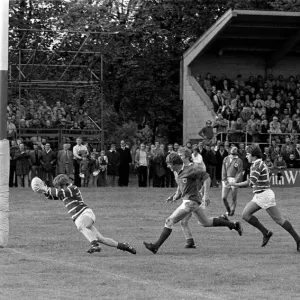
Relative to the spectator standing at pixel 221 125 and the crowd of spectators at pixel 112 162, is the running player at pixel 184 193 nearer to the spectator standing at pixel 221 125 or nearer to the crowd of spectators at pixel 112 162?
the crowd of spectators at pixel 112 162

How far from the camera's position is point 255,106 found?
41.8 m

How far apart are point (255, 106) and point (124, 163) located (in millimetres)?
8135

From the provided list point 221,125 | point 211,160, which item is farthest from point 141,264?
point 221,125

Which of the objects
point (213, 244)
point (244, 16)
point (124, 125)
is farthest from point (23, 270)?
point (124, 125)

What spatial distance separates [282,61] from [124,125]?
31.2 ft

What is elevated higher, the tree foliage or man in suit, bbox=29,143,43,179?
the tree foliage

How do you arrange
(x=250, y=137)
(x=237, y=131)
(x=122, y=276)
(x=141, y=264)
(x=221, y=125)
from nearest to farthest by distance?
1. (x=122, y=276)
2. (x=141, y=264)
3. (x=237, y=131)
4. (x=221, y=125)
5. (x=250, y=137)

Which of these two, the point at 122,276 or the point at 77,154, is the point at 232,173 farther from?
the point at 122,276

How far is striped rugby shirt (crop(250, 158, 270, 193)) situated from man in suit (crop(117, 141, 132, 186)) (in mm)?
19342

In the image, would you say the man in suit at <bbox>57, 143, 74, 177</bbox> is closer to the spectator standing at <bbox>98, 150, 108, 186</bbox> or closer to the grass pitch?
the spectator standing at <bbox>98, 150, 108, 186</bbox>

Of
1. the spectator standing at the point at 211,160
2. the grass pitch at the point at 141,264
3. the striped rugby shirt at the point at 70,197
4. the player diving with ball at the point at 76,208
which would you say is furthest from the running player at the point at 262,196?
the spectator standing at the point at 211,160

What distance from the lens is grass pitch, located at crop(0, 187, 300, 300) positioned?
39.8ft

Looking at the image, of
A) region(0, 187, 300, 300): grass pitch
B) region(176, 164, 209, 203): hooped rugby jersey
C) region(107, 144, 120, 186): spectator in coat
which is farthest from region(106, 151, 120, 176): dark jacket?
region(176, 164, 209, 203): hooped rugby jersey

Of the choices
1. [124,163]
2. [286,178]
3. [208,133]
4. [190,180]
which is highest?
[208,133]
